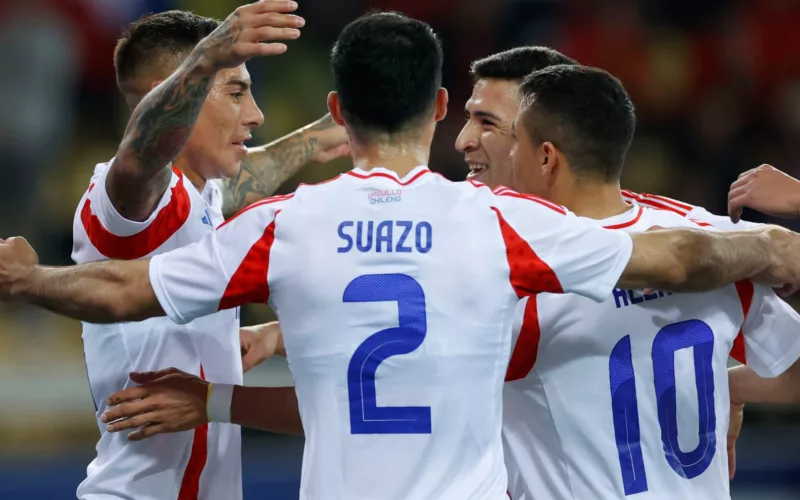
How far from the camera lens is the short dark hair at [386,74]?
9.77 feet

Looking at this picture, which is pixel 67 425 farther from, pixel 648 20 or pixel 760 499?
pixel 648 20

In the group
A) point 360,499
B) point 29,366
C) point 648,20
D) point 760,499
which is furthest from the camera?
point 648,20

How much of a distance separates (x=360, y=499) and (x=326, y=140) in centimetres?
277

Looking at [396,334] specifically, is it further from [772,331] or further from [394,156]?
[772,331]

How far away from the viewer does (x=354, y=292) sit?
287 cm

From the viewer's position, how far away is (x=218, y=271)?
289cm

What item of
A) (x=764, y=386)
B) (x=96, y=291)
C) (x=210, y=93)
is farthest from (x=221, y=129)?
(x=764, y=386)

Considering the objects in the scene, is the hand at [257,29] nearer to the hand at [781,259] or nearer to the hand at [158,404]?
the hand at [158,404]

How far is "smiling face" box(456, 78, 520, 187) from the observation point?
179 inches

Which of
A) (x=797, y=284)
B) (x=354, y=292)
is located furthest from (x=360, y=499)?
(x=797, y=284)

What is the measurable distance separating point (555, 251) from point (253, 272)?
2.68 feet

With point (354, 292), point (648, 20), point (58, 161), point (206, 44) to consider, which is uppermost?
point (648, 20)

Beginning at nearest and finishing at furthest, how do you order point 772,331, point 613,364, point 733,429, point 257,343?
point 613,364 → point 772,331 → point 733,429 → point 257,343

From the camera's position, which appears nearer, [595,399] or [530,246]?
[530,246]
